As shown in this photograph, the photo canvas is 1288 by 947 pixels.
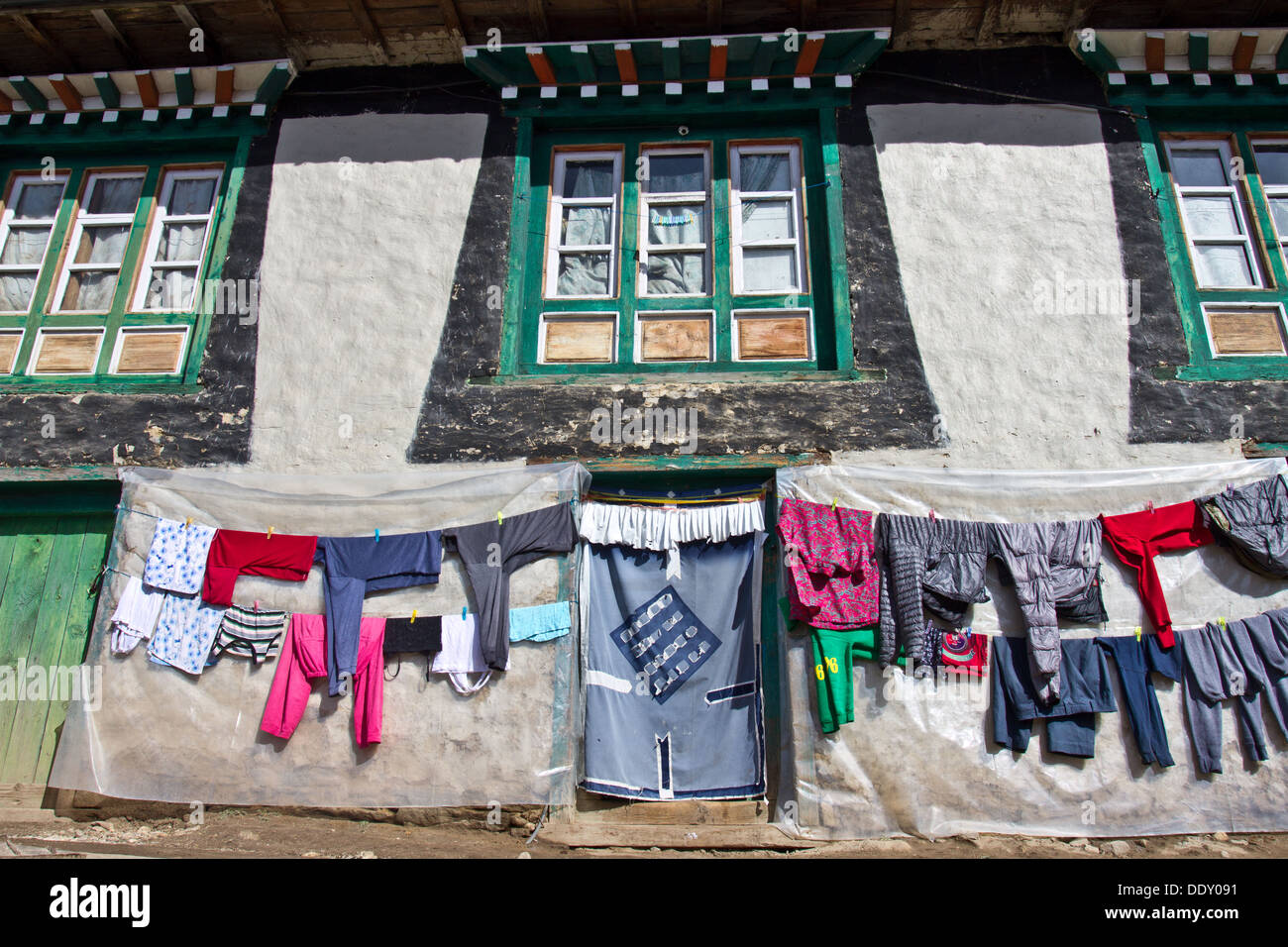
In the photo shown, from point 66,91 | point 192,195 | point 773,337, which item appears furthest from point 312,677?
point 66,91

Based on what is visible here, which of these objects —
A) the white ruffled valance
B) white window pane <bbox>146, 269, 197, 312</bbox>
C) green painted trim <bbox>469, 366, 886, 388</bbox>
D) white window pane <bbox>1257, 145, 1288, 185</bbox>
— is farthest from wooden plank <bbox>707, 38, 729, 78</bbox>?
white window pane <bbox>146, 269, 197, 312</bbox>

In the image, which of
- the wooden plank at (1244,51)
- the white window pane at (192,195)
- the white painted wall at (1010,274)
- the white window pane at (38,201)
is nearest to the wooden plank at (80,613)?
the white window pane at (192,195)

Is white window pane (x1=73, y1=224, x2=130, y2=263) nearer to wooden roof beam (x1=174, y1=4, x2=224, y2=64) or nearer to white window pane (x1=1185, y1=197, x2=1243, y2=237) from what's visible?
wooden roof beam (x1=174, y1=4, x2=224, y2=64)

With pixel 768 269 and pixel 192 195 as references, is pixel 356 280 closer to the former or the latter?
pixel 192 195

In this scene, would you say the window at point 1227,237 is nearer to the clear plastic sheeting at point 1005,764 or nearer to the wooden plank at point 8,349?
the clear plastic sheeting at point 1005,764

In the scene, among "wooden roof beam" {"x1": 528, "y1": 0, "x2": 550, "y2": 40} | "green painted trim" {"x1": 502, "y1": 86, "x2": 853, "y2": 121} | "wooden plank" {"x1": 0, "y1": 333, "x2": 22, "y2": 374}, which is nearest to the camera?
"wooden plank" {"x1": 0, "y1": 333, "x2": 22, "y2": 374}

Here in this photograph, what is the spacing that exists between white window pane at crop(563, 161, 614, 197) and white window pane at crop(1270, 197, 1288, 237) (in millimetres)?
5283

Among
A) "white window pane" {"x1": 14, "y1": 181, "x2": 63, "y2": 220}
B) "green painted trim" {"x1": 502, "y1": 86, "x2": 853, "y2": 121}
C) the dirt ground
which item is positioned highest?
"green painted trim" {"x1": 502, "y1": 86, "x2": 853, "y2": 121}

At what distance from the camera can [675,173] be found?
7.67 m

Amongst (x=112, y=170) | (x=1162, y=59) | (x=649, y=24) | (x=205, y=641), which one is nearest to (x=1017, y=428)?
(x=1162, y=59)

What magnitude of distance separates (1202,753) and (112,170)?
951 centimetres

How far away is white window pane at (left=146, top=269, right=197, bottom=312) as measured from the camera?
7496 mm

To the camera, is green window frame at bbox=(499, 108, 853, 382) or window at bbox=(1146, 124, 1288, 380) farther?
green window frame at bbox=(499, 108, 853, 382)

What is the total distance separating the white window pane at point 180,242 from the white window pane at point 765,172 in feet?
A: 15.0
